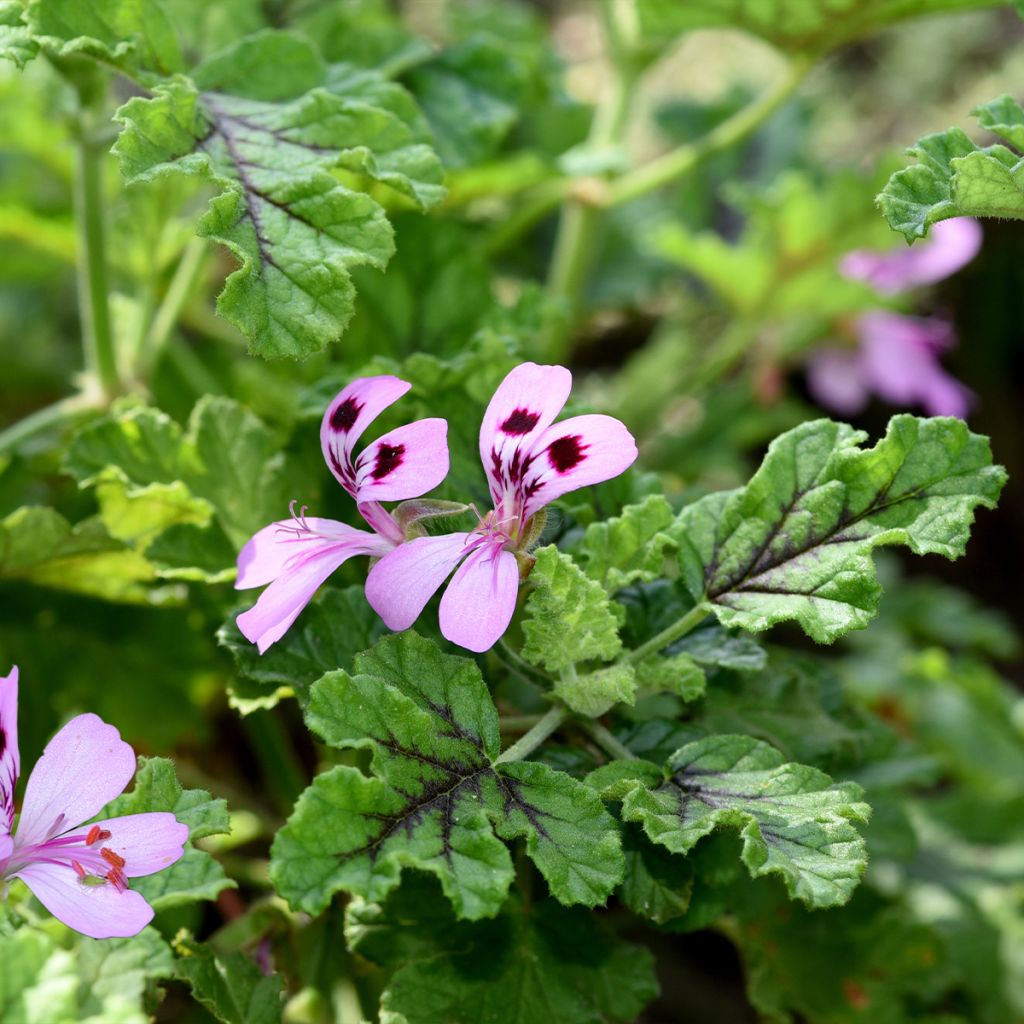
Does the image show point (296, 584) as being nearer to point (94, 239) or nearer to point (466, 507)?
point (466, 507)

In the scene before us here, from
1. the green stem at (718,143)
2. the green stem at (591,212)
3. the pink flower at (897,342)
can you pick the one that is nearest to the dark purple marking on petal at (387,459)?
the green stem at (591,212)

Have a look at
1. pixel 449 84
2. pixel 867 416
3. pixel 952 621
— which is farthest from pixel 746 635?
pixel 867 416

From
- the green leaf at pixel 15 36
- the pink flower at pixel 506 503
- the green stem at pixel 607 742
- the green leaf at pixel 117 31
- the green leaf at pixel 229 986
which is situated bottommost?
the green leaf at pixel 229 986

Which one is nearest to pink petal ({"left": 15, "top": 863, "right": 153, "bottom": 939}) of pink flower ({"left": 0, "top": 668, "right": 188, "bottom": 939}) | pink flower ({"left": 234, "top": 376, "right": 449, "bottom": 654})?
pink flower ({"left": 0, "top": 668, "right": 188, "bottom": 939})

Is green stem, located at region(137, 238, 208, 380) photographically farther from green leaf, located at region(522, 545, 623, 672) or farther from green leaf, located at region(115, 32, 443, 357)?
green leaf, located at region(522, 545, 623, 672)

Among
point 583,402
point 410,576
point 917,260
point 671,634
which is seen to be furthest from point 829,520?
point 917,260

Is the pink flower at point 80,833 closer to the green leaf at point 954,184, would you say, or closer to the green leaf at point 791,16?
the green leaf at point 954,184
